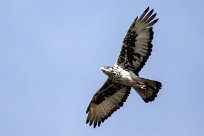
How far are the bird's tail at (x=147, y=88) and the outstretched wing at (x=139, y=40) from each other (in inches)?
21.3

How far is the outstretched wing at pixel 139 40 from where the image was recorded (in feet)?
60.7

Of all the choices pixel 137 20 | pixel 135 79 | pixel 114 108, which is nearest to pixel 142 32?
pixel 137 20

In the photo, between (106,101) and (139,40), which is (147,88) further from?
(106,101)

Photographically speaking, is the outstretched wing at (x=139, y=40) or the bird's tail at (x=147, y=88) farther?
the outstretched wing at (x=139, y=40)

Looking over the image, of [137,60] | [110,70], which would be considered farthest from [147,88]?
[110,70]

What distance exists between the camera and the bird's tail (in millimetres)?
18234

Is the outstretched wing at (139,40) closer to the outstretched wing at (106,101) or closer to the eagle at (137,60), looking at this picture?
the eagle at (137,60)

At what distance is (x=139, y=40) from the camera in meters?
18.6

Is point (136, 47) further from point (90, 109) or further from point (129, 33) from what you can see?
point (90, 109)

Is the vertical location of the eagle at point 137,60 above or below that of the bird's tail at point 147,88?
above

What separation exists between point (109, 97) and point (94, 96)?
52 cm

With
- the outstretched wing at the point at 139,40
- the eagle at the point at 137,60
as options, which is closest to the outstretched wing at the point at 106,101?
the eagle at the point at 137,60

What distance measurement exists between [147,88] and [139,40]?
154 centimetres

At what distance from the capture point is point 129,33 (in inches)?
730
